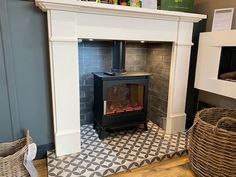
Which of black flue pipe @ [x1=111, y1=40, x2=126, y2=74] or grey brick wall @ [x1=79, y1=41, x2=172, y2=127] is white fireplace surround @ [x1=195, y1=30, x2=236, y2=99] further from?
black flue pipe @ [x1=111, y1=40, x2=126, y2=74]

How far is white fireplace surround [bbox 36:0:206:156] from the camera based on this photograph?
1.49 metres

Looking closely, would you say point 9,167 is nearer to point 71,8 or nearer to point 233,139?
point 71,8

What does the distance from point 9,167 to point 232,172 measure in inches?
62.6

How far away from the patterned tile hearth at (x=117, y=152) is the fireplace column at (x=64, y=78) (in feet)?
0.46

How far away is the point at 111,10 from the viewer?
1.58m

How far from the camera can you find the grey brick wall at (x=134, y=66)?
2.21 meters

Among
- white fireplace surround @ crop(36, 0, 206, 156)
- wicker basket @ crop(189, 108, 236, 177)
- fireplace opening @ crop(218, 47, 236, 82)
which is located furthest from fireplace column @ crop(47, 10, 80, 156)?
fireplace opening @ crop(218, 47, 236, 82)

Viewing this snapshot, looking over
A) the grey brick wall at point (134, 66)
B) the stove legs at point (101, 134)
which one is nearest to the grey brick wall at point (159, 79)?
the grey brick wall at point (134, 66)

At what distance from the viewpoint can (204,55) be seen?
198cm

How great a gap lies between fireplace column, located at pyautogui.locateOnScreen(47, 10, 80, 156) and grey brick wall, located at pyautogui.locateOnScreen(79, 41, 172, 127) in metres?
0.62

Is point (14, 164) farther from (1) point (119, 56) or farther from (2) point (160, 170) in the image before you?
(1) point (119, 56)

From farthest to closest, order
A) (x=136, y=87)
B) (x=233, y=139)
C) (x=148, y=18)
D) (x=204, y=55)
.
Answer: (x=136, y=87)
(x=204, y=55)
(x=148, y=18)
(x=233, y=139)

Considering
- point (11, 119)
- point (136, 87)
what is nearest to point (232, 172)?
point (136, 87)

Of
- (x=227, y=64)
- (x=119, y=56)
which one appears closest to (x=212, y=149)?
(x=227, y=64)
